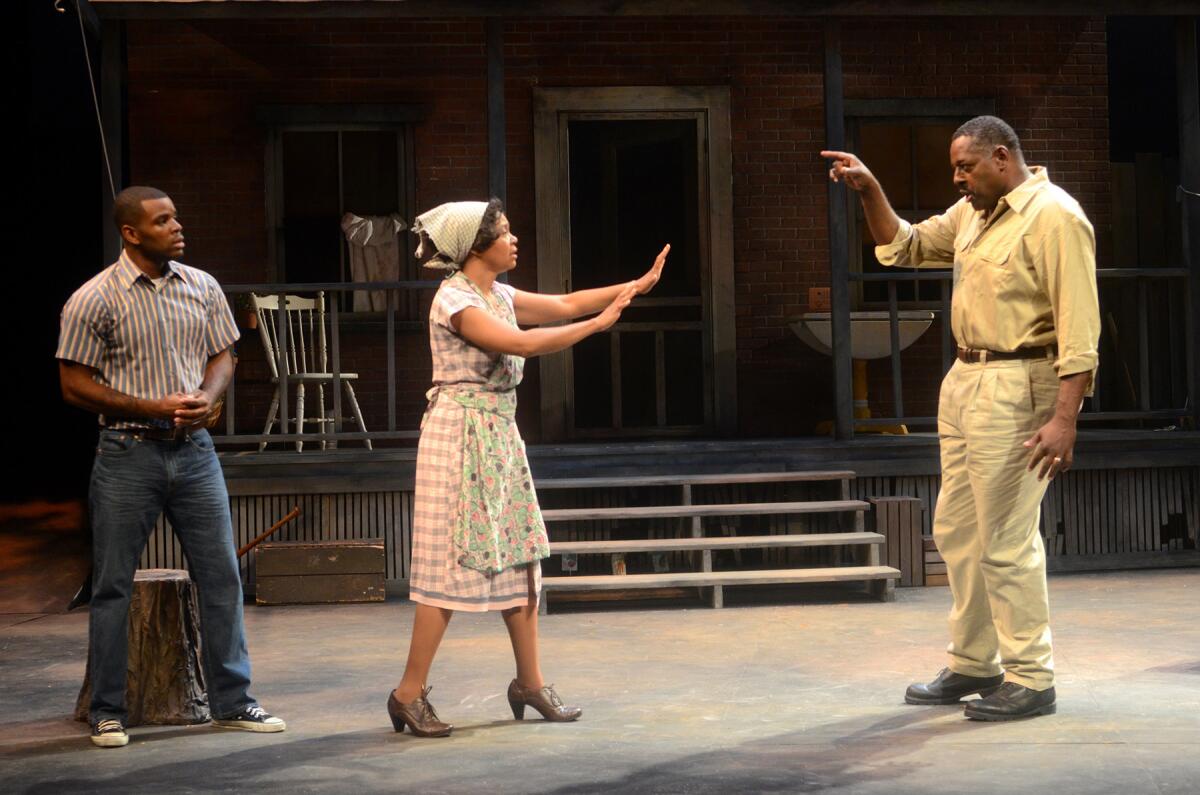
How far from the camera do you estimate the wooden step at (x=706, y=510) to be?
8320 millimetres

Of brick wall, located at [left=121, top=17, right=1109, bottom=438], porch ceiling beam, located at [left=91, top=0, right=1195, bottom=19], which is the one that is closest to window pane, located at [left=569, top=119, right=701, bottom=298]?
brick wall, located at [left=121, top=17, right=1109, bottom=438]

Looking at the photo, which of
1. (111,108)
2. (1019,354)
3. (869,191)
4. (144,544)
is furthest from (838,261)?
(144,544)

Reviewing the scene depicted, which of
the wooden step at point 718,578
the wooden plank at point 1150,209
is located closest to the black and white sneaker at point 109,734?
the wooden step at point 718,578

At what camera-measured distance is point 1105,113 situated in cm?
1130

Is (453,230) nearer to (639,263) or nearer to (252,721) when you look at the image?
(252,721)

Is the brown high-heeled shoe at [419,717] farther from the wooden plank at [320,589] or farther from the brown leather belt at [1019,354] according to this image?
the wooden plank at [320,589]

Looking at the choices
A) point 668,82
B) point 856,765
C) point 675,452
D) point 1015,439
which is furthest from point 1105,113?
point 856,765

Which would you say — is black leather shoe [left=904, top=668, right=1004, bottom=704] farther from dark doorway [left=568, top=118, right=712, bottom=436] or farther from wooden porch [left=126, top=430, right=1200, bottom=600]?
dark doorway [left=568, top=118, right=712, bottom=436]

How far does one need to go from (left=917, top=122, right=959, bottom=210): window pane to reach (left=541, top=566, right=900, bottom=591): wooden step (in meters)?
3.97

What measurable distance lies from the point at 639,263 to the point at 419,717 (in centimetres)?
692

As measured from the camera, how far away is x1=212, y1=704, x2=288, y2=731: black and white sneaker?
5.08m

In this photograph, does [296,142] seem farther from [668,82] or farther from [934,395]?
[934,395]

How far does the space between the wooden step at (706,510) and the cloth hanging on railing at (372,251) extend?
303 centimetres

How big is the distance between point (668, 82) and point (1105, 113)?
10.9ft
